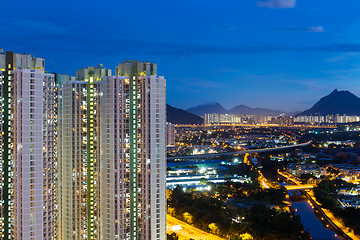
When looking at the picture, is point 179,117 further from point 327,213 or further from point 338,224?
point 338,224

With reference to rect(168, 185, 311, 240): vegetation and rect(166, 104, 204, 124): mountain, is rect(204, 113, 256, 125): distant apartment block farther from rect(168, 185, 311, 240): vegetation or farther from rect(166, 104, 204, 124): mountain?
rect(168, 185, 311, 240): vegetation

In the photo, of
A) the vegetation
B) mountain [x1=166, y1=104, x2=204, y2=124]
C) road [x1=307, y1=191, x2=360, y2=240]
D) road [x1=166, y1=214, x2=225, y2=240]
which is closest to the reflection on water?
road [x1=307, y1=191, x2=360, y2=240]

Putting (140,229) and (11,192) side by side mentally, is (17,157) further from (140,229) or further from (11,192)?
(140,229)

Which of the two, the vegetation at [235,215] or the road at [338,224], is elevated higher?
the vegetation at [235,215]

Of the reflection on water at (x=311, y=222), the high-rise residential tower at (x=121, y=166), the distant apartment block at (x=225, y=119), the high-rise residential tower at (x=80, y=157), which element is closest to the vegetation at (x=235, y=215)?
the reflection on water at (x=311, y=222)

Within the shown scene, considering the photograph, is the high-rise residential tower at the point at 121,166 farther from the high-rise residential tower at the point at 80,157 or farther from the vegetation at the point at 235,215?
the vegetation at the point at 235,215

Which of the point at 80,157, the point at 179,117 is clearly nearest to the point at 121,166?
the point at 80,157

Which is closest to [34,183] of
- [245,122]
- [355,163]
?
[355,163]
